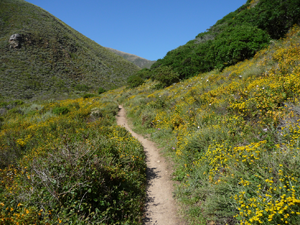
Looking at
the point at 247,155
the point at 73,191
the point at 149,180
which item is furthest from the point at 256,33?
the point at 73,191

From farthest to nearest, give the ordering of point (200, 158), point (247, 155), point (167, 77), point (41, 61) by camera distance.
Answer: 1. point (41, 61)
2. point (167, 77)
3. point (200, 158)
4. point (247, 155)

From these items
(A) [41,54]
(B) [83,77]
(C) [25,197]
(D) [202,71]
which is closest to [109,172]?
(C) [25,197]

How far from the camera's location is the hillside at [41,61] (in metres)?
28.4

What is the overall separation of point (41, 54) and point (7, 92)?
46.9 feet

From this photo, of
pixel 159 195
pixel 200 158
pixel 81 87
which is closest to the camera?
pixel 159 195

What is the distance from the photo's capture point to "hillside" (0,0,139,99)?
28.4 metres

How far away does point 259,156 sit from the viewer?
296cm

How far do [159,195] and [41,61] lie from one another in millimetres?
39805

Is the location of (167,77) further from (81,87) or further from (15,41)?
(15,41)

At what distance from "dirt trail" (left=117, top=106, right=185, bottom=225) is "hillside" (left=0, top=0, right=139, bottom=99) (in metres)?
28.2

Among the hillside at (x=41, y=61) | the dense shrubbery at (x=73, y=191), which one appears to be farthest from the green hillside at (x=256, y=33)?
the hillside at (x=41, y=61)

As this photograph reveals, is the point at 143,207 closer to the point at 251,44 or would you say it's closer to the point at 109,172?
the point at 109,172

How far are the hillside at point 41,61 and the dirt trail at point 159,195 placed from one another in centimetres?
2822

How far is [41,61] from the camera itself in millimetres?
33875
